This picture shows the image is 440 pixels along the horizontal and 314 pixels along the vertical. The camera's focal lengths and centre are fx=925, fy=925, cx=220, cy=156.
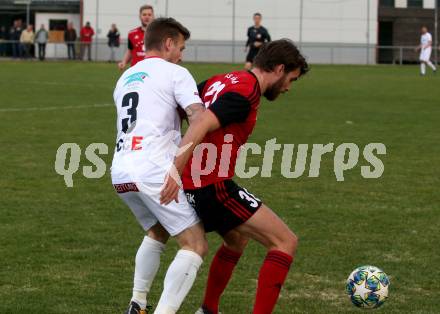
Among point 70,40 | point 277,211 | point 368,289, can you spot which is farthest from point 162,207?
point 70,40

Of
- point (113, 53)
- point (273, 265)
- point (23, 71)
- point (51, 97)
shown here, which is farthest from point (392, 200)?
point (113, 53)

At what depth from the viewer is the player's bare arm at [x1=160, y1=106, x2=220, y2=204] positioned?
4.89 metres

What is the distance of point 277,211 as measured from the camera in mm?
9234

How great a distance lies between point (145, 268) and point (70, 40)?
43.3 metres

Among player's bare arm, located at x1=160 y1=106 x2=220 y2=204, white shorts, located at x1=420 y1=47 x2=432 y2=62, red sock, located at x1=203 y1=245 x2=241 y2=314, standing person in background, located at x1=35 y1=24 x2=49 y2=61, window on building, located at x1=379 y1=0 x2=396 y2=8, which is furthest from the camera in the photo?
window on building, located at x1=379 y1=0 x2=396 y2=8

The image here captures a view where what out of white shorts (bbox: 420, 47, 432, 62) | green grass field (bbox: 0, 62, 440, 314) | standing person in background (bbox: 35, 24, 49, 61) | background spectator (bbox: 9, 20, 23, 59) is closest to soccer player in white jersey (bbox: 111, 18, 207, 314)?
green grass field (bbox: 0, 62, 440, 314)

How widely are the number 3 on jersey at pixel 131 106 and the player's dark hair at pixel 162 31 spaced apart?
37cm

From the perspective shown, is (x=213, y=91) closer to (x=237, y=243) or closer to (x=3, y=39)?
(x=237, y=243)

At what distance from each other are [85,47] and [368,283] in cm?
4341

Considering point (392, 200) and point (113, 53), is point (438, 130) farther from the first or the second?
point (113, 53)

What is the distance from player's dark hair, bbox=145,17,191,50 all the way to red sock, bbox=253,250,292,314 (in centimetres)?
142

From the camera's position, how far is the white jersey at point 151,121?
522 cm

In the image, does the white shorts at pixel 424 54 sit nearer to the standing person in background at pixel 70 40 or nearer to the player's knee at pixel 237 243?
the standing person in background at pixel 70 40

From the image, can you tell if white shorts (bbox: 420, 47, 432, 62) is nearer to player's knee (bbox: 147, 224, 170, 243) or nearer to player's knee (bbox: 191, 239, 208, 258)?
player's knee (bbox: 147, 224, 170, 243)
